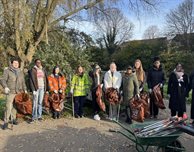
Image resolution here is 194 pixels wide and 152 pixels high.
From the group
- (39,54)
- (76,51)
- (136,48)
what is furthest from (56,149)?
(136,48)

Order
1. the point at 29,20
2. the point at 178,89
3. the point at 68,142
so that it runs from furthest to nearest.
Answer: the point at 29,20 → the point at 178,89 → the point at 68,142

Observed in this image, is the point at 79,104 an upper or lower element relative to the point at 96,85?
lower

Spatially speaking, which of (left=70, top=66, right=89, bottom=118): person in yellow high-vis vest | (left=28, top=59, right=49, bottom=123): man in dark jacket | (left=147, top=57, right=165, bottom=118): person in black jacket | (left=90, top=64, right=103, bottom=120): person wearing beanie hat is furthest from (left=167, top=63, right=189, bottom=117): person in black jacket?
(left=28, top=59, right=49, bottom=123): man in dark jacket

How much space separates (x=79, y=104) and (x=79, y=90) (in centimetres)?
47

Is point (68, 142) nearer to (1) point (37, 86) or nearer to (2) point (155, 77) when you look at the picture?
(1) point (37, 86)

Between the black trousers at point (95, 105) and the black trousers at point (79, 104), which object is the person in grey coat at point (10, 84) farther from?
the black trousers at point (95, 105)

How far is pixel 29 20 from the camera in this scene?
1359 centimetres

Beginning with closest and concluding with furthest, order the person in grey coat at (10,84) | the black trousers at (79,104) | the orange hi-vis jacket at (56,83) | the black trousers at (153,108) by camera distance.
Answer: the person in grey coat at (10,84), the orange hi-vis jacket at (56,83), the black trousers at (153,108), the black trousers at (79,104)

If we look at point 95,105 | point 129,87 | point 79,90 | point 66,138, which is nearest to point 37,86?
Answer: point 79,90

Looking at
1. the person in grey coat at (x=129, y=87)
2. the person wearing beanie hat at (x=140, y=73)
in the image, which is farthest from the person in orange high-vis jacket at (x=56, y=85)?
the person wearing beanie hat at (x=140, y=73)

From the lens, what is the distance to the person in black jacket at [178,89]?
29.7 ft

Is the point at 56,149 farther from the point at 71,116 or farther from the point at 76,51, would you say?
the point at 76,51

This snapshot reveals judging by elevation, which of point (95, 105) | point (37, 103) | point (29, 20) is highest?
point (29, 20)

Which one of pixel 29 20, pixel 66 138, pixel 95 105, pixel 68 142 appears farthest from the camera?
pixel 29 20
